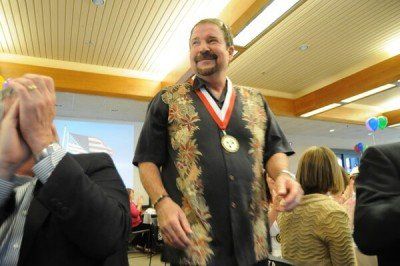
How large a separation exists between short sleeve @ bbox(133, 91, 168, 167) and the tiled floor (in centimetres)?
523

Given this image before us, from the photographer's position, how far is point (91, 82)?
6121mm

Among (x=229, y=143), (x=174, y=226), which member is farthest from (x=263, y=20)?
(x=174, y=226)

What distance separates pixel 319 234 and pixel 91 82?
5.32 meters

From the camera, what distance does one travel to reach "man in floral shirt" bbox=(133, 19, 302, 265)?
105 centimetres

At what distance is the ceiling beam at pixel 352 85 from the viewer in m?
5.97

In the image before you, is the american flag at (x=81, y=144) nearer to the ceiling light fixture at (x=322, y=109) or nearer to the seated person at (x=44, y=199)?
the seated person at (x=44, y=199)

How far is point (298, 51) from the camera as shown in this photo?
229 inches

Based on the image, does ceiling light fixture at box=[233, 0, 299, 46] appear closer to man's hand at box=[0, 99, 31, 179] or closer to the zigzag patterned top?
the zigzag patterned top

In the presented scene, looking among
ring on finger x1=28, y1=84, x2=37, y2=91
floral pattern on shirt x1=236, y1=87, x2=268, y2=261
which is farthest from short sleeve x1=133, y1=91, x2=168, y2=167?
ring on finger x1=28, y1=84, x2=37, y2=91

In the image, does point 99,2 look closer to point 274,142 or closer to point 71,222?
point 274,142

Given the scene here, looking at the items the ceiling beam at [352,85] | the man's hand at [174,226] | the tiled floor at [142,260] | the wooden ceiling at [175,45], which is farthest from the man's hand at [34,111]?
the ceiling beam at [352,85]

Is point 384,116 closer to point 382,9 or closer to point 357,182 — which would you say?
point 382,9

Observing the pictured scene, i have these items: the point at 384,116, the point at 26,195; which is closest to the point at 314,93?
the point at 384,116

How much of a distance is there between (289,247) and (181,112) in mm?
1201
